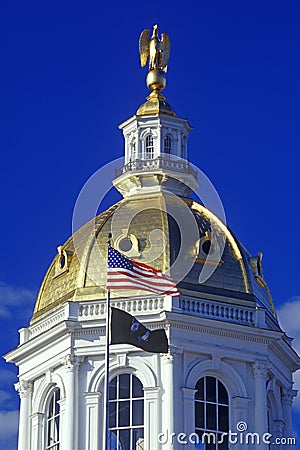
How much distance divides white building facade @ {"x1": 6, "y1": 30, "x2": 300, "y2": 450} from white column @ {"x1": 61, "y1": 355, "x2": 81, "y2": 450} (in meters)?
0.04

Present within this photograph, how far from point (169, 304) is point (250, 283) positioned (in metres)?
4.34

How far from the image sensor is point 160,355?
6462 cm

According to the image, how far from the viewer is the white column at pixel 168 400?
63.2 m

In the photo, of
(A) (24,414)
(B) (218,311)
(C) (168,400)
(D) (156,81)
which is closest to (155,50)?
(D) (156,81)

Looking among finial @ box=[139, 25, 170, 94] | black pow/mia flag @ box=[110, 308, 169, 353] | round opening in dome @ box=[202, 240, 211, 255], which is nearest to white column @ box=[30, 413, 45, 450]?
round opening in dome @ box=[202, 240, 211, 255]

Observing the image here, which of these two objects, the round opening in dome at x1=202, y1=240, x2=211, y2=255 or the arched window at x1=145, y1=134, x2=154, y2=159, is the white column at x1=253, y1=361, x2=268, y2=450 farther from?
the arched window at x1=145, y1=134, x2=154, y2=159

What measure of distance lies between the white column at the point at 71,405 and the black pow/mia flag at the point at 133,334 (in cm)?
843

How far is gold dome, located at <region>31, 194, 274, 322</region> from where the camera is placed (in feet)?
218

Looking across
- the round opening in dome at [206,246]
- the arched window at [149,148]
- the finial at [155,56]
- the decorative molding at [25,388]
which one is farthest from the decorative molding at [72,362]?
the finial at [155,56]

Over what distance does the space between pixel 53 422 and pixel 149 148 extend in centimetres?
1297

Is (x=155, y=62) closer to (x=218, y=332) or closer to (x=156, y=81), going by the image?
(x=156, y=81)

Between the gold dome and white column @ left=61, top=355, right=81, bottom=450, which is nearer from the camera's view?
white column @ left=61, top=355, right=81, bottom=450

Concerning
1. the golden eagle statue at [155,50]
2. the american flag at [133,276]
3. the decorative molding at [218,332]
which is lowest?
the decorative molding at [218,332]

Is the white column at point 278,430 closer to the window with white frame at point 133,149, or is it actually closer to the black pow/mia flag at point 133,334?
the black pow/mia flag at point 133,334
